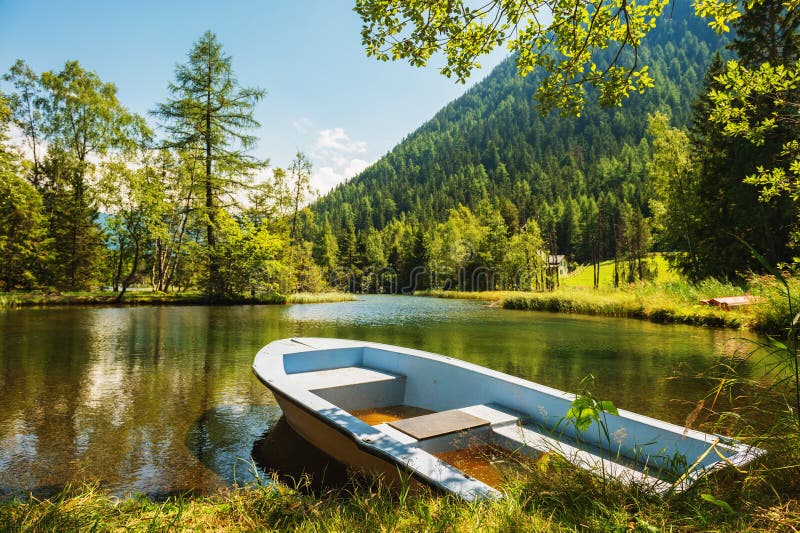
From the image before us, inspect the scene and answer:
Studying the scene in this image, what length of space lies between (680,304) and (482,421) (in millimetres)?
14280

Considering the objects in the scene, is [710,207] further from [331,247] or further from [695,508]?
[331,247]

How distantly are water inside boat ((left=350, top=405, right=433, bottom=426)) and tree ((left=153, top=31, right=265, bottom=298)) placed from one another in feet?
64.8

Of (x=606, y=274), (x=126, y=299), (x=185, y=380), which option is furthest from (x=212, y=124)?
(x=606, y=274)

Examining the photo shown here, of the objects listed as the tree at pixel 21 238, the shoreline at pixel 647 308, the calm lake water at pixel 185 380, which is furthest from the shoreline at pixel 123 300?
the shoreline at pixel 647 308

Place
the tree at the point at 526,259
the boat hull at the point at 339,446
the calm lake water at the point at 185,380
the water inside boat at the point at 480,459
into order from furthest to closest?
the tree at the point at 526,259, the calm lake water at the point at 185,380, the water inside boat at the point at 480,459, the boat hull at the point at 339,446

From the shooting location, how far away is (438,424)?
338 cm

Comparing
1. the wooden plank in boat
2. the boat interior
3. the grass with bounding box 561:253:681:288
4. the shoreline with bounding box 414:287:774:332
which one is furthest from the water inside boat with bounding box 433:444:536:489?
the grass with bounding box 561:253:681:288

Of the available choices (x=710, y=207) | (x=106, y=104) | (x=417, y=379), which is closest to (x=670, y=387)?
(x=417, y=379)

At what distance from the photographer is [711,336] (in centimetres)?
1086

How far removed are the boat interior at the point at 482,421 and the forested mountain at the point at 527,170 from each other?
49.5m

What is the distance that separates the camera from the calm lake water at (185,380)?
3.66 m

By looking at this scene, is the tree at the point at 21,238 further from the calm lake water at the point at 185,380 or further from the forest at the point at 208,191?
the calm lake water at the point at 185,380

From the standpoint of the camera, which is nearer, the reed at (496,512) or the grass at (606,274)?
the reed at (496,512)

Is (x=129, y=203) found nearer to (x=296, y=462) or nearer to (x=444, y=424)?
(x=296, y=462)
